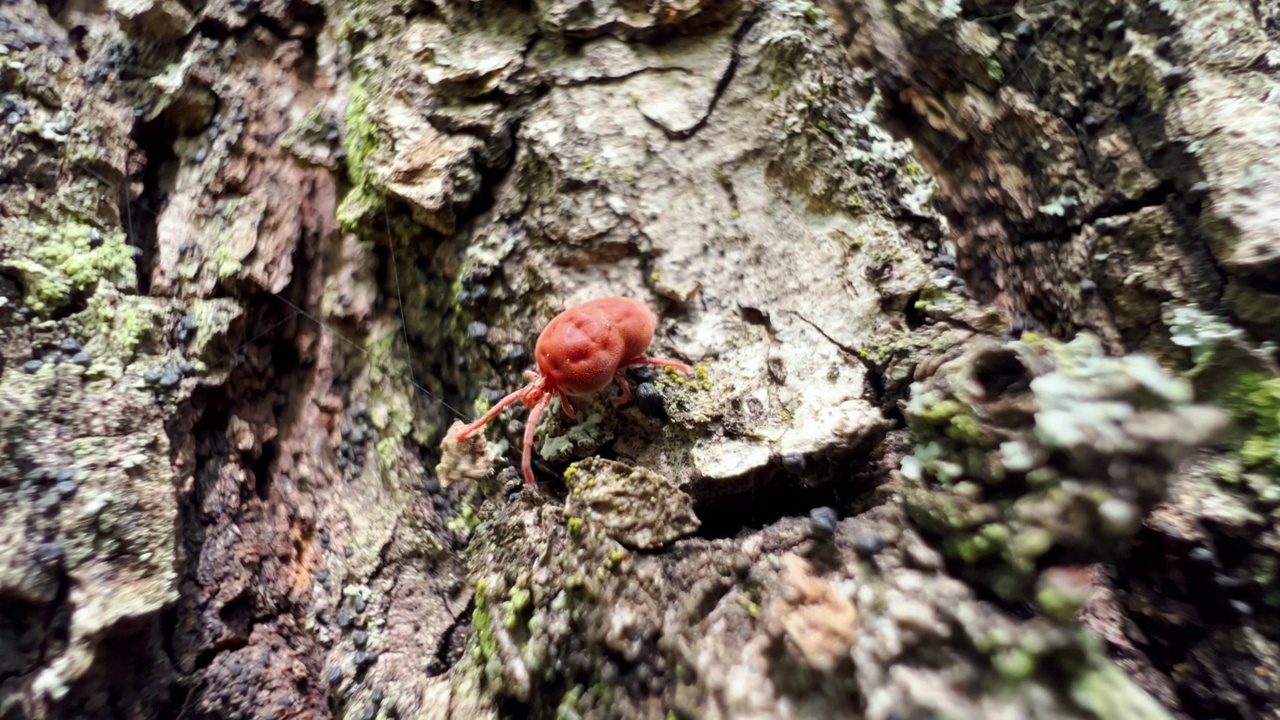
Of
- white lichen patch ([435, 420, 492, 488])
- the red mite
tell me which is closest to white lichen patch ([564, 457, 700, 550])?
the red mite

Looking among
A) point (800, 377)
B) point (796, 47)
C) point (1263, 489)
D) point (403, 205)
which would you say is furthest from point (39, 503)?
point (1263, 489)

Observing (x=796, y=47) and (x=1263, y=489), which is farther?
(x=796, y=47)

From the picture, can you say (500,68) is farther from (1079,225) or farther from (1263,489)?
(1263,489)

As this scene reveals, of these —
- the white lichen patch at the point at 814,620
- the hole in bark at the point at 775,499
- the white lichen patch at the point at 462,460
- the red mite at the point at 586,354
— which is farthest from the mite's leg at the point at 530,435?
the white lichen patch at the point at 814,620

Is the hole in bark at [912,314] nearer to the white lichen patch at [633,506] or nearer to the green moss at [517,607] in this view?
the white lichen patch at [633,506]

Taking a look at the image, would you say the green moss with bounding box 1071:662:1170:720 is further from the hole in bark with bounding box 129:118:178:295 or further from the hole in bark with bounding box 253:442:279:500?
the hole in bark with bounding box 129:118:178:295

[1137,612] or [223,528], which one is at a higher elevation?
[223,528]

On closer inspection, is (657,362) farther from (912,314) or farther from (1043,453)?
(1043,453)

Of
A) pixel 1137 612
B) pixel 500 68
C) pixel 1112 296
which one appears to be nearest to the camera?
pixel 1137 612
